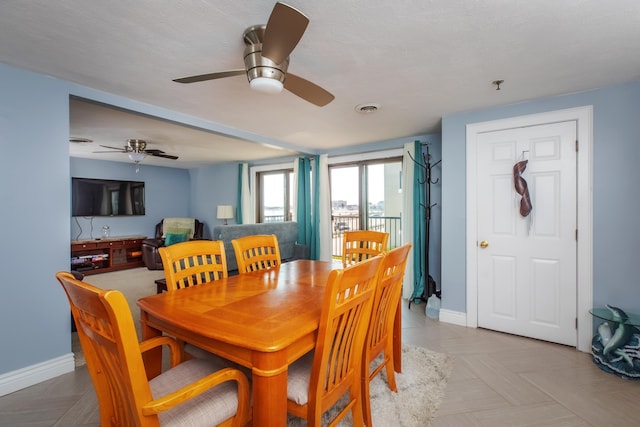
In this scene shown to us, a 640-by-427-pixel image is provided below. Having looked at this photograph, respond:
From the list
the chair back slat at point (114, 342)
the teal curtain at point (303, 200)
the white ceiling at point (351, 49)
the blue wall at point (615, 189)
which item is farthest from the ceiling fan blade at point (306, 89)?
the teal curtain at point (303, 200)

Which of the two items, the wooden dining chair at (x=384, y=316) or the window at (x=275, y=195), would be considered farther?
the window at (x=275, y=195)

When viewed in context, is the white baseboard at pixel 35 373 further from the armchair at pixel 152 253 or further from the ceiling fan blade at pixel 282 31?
the armchair at pixel 152 253

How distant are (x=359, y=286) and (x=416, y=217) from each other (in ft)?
9.62

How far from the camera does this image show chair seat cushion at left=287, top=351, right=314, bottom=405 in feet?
4.09

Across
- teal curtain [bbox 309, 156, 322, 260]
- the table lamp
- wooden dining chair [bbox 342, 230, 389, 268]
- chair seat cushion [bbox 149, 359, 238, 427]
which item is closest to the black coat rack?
wooden dining chair [bbox 342, 230, 389, 268]

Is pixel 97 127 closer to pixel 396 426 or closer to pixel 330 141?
pixel 330 141

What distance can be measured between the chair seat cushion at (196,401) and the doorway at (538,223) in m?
2.80

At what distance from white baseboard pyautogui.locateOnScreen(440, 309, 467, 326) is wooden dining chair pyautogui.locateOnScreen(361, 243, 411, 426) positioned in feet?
5.12

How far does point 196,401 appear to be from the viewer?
1139 millimetres

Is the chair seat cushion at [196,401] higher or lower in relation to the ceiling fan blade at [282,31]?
lower

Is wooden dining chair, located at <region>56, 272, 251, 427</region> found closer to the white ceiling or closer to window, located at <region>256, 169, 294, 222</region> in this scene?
the white ceiling

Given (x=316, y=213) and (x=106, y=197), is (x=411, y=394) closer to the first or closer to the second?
(x=316, y=213)

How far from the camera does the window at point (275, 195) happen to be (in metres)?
5.89

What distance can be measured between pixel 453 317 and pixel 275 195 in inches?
163
